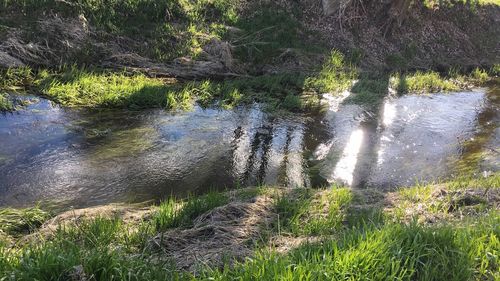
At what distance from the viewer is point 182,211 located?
5059 mm

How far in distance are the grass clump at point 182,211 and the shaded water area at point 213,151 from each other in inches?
38.8

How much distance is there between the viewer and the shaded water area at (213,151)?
6234 mm

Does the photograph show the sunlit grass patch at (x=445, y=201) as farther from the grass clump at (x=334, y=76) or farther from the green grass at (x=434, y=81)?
the green grass at (x=434, y=81)

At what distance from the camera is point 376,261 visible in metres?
3.20

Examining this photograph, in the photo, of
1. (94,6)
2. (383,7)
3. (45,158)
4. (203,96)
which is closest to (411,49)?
(383,7)

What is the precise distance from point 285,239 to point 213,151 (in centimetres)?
337

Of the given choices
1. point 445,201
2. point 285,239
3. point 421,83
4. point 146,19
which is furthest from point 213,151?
point 421,83

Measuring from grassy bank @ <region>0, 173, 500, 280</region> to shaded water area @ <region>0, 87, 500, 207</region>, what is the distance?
79cm

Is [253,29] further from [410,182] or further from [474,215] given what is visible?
[474,215]

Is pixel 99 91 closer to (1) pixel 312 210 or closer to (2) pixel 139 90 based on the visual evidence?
(2) pixel 139 90

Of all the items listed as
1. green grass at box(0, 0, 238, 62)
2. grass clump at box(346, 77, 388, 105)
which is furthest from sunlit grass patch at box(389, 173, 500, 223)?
green grass at box(0, 0, 238, 62)

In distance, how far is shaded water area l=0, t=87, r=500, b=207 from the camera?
623cm

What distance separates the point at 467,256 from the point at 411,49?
13259mm

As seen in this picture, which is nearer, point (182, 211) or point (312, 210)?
point (182, 211)
